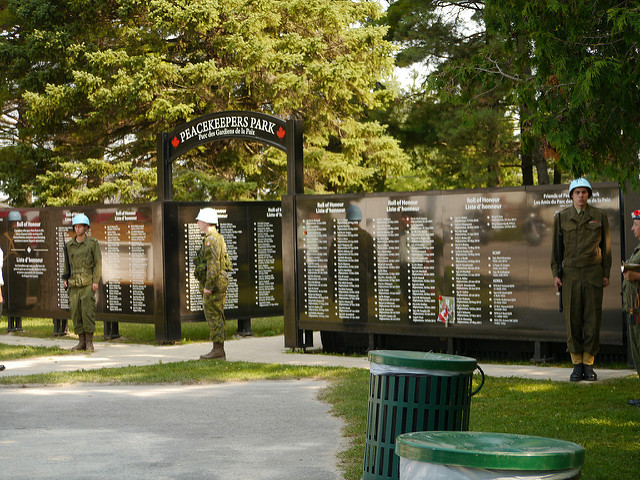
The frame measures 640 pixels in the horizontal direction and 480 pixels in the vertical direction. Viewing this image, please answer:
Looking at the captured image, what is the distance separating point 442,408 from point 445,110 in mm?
25851

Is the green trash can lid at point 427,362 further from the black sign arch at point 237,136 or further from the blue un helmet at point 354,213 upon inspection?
the black sign arch at point 237,136

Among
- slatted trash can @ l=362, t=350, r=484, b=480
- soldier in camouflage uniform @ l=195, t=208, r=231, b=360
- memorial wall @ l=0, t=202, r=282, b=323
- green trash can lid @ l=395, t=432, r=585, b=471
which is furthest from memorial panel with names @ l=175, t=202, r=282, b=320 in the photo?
green trash can lid @ l=395, t=432, r=585, b=471

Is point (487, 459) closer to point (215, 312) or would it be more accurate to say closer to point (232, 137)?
point (215, 312)

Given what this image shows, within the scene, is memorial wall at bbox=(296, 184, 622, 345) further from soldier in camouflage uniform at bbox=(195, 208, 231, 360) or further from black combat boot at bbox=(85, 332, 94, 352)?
black combat boot at bbox=(85, 332, 94, 352)

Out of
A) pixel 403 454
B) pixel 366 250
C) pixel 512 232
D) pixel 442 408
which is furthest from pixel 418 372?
pixel 366 250

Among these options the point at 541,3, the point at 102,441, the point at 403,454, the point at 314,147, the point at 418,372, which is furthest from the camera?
the point at 314,147

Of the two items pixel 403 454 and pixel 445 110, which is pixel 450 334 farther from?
pixel 445 110

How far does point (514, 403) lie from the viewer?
916 cm

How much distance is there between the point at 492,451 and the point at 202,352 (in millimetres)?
11386

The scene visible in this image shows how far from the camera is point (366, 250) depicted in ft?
44.3

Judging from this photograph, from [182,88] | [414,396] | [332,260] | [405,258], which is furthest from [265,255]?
[182,88]

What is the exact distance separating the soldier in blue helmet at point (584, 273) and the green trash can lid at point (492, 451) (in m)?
6.94

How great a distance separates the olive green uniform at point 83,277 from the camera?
48.5 feet

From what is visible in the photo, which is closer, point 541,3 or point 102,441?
point 541,3
